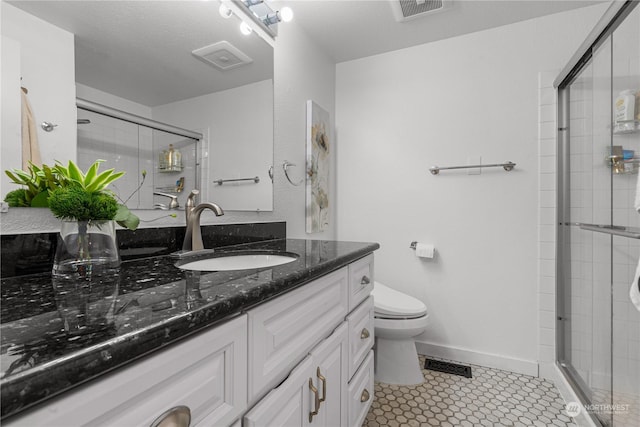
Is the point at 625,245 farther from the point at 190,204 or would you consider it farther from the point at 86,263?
the point at 86,263

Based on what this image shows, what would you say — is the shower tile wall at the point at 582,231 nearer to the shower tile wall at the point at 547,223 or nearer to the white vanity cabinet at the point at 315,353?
the shower tile wall at the point at 547,223

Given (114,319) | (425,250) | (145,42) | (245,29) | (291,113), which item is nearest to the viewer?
(114,319)

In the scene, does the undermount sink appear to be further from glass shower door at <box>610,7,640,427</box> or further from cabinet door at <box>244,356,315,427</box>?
glass shower door at <box>610,7,640,427</box>

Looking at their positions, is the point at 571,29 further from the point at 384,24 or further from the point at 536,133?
the point at 384,24

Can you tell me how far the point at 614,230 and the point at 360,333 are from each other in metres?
1.11

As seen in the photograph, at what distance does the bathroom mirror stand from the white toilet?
896 millimetres

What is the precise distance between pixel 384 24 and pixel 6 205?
2.10 metres

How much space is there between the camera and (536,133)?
6.40 ft

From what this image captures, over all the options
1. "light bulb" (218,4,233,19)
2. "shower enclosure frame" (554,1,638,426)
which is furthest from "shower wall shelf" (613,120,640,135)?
"light bulb" (218,4,233,19)

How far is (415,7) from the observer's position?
1827 mm

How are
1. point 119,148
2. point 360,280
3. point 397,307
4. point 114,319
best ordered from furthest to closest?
point 397,307, point 360,280, point 119,148, point 114,319

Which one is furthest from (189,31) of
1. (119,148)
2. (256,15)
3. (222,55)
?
(119,148)

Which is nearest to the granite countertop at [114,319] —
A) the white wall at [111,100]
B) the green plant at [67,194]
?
the green plant at [67,194]

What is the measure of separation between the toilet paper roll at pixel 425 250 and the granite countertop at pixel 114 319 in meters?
1.51
